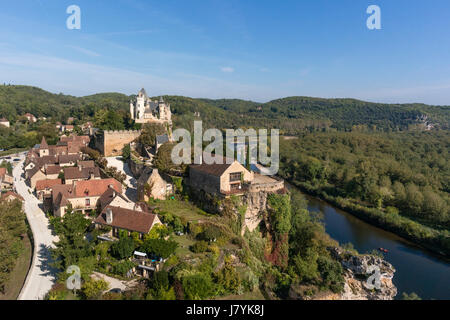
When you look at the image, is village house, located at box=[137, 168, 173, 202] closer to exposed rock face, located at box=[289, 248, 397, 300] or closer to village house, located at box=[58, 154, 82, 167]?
exposed rock face, located at box=[289, 248, 397, 300]

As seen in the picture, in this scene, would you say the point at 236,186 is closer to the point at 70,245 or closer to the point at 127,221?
the point at 127,221

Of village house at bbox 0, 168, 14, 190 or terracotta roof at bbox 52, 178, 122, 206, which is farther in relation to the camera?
village house at bbox 0, 168, 14, 190

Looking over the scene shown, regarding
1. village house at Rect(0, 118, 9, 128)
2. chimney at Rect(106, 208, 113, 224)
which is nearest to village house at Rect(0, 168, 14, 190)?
chimney at Rect(106, 208, 113, 224)

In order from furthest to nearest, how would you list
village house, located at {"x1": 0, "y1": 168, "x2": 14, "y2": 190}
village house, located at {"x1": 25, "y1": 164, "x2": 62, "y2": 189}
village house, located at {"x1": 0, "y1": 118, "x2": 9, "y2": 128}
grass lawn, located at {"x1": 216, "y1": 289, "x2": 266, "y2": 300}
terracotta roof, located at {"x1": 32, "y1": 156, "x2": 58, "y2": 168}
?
village house, located at {"x1": 0, "y1": 118, "x2": 9, "y2": 128}, terracotta roof, located at {"x1": 32, "y1": 156, "x2": 58, "y2": 168}, village house, located at {"x1": 0, "y1": 168, "x2": 14, "y2": 190}, village house, located at {"x1": 25, "y1": 164, "x2": 62, "y2": 189}, grass lawn, located at {"x1": 216, "y1": 289, "x2": 266, "y2": 300}

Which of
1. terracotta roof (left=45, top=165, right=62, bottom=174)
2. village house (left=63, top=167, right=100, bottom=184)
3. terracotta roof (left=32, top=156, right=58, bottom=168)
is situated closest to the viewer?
village house (left=63, top=167, right=100, bottom=184)

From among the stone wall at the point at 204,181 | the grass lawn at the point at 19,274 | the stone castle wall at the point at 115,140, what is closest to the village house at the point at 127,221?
the grass lawn at the point at 19,274

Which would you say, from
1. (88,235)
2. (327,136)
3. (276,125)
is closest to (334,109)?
(276,125)

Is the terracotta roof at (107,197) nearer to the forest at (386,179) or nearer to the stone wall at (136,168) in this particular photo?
the stone wall at (136,168)
